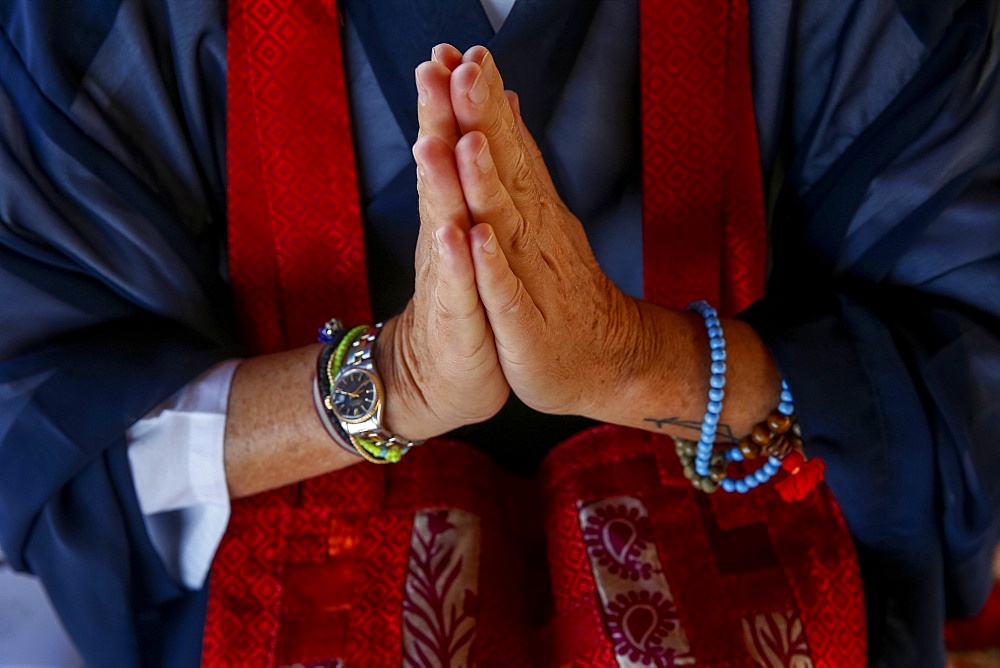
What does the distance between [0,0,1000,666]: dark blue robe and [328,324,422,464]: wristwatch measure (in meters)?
0.14

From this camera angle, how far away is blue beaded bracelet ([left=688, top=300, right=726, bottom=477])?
0.76 meters

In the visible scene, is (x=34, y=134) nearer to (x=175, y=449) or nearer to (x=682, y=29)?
(x=175, y=449)

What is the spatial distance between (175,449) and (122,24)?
0.38 meters

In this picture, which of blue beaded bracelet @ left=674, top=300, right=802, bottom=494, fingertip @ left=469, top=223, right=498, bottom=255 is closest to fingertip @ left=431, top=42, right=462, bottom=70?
fingertip @ left=469, top=223, right=498, bottom=255

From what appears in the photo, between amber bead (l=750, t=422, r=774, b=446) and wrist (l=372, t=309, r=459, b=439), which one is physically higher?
amber bead (l=750, t=422, r=774, b=446)

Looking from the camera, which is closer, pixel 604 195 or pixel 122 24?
pixel 122 24

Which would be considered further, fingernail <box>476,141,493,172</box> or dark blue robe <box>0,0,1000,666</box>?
dark blue robe <box>0,0,1000,666</box>

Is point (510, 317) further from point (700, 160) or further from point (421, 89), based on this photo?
point (700, 160)

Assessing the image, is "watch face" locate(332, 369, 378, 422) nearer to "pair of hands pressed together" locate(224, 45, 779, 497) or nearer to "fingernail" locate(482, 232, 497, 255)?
"pair of hands pressed together" locate(224, 45, 779, 497)

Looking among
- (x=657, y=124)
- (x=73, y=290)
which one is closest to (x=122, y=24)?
(x=73, y=290)

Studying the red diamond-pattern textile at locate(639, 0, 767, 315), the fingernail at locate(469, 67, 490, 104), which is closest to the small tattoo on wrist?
the red diamond-pattern textile at locate(639, 0, 767, 315)

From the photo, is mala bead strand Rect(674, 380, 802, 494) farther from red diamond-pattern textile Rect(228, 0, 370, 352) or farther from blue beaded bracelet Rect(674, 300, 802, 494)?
red diamond-pattern textile Rect(228, 0, 370, 352)

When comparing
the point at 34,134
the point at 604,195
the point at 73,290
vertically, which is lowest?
the point at 73,290

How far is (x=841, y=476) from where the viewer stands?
76 cm
